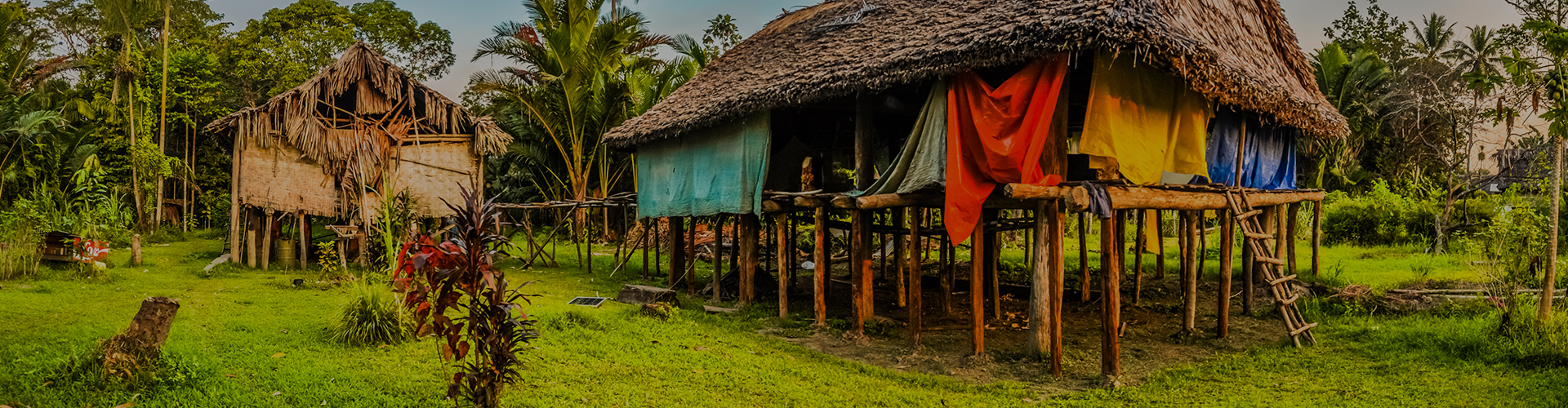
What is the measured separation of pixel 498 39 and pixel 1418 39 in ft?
94.9

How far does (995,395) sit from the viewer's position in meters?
6.77

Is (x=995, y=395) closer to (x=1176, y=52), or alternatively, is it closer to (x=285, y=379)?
(x=1176, y=52)

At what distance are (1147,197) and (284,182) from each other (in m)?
12.5

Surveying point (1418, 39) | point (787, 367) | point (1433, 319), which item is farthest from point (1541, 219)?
point (1418, 39)

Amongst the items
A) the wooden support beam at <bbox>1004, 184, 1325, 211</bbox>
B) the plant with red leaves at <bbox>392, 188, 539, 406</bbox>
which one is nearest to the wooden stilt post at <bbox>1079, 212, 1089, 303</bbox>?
the wooden support beam at <bbox>1004, 184, 1325, 211</bbox>

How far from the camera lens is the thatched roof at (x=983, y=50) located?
22.4ft

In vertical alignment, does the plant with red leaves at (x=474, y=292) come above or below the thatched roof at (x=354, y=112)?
below

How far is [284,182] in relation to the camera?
1398cm

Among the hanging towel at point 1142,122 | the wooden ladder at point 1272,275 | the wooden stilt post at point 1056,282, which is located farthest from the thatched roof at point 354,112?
the wooden ladder at point 1272,275

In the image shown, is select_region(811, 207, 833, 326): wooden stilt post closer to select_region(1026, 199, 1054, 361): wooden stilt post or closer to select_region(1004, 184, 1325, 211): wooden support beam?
select_region(1026, 199, 1054, 361): wooden stilt post

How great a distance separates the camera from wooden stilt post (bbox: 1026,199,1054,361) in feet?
24.0

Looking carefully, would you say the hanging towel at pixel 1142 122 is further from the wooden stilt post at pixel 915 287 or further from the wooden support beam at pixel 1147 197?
the wooden stilt post at pixel 915 287

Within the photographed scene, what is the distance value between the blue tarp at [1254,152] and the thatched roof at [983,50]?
517mm

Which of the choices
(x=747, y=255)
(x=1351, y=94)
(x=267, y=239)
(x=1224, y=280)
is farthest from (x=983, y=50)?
(x=1351, y=94)
